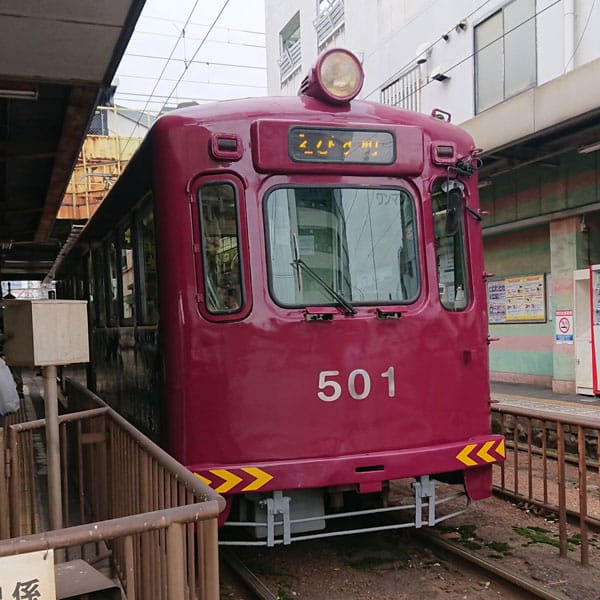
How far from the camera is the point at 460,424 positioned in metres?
4.67

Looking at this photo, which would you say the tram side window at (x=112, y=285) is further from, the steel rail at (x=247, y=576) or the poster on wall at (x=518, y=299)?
the poster on wall at (x=518, y=299)

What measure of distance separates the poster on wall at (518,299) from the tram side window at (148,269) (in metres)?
8.85

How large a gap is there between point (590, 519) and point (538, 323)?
305 inches

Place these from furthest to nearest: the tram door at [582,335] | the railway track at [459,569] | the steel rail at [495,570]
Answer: the tram door at [582,335] → the railway track at [459,569] → the steel rail at [495,570]

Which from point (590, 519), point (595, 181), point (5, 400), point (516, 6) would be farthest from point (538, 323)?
point (5, 400)

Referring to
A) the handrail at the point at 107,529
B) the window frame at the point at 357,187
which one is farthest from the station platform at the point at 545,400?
the handrail at the point at 107,529

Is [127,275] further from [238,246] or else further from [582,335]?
[582,335]

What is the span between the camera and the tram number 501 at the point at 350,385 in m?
4.35

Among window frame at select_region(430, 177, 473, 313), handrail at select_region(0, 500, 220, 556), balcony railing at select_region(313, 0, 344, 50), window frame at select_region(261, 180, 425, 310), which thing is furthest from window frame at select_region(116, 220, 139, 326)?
balcony railing at select_region(313, 0, 344, 50)

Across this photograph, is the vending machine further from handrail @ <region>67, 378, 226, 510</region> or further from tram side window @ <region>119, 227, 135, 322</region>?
handrail @ <region>67, 378, 226, 510</region>

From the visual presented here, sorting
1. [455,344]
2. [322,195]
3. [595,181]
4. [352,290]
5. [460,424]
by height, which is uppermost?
[595,181]

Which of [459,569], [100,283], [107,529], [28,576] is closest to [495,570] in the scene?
[459,569]

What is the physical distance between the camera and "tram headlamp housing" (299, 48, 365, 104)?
181 inches

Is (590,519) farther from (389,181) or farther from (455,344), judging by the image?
(389,181)
